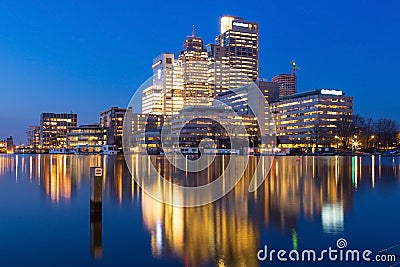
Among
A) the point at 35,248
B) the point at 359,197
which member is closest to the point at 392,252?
the point at 35,248

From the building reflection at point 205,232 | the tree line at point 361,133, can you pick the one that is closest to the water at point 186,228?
the building reflection at point 205,232

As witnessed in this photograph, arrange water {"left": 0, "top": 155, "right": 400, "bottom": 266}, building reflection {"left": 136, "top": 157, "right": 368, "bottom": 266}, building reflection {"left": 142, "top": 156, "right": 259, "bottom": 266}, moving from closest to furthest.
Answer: building reflection {"left": 142, "top": 156, "right": 259, "bottom": 266} < water {"left": 0, "top": 155, "right": 400, "bottom": 266} < building reflection {"left": 136, "top": 157, "right": 368, "bottom": 266}

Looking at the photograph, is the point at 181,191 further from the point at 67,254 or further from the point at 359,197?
the point at 67,254

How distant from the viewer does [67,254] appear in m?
11.6

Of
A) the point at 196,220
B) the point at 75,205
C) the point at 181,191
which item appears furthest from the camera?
the point at 181,191

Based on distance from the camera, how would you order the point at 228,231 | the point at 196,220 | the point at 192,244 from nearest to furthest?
1. the point at 192,244
2. the point at 228,231
3. the point at 196,220

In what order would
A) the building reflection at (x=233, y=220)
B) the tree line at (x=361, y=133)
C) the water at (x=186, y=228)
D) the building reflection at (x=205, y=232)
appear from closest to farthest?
the building reflection at (x=205, y=232) → the water at (x=186, y=228) → the building reflection at (x=233, y=220) → the tree line at (x=361, y=133)

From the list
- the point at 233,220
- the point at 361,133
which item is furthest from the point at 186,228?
the point at 361,133

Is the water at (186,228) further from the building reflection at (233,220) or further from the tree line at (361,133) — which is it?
the tree line at (361,133)

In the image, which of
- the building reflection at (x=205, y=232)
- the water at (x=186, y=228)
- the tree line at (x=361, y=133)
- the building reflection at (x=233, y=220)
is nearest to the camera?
the building reflection at (x=205, y=232)

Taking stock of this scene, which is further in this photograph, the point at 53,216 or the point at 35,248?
the point at 53,216

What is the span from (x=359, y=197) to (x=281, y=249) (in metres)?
13.2

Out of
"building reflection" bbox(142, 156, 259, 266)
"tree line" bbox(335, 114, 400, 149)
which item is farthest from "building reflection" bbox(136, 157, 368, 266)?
"tree line" bbox(335, 114, 400, 149)

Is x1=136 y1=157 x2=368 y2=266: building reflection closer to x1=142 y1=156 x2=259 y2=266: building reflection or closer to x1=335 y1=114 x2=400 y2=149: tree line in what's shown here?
x1=142 y1=156 x2=259 y2=266: building reflection
